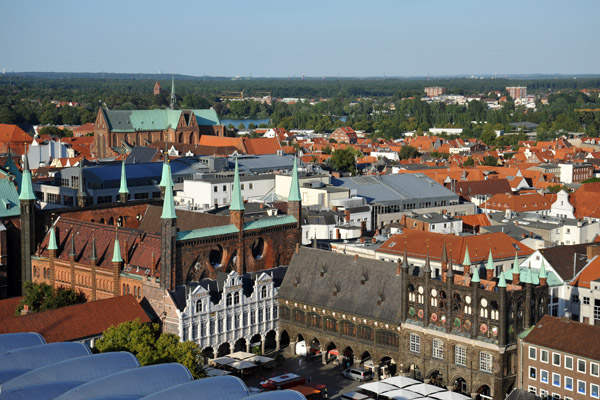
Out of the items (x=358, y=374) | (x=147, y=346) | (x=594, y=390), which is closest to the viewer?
(x=594, y=390)

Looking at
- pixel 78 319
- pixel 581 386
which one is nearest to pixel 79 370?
pixel 78 319

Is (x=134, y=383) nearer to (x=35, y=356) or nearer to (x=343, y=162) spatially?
(x=35, y=356)

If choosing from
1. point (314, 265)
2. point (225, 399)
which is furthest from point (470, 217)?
point (225, 399)

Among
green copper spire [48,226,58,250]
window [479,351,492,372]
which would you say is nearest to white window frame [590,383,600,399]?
window [479,351,492,372]

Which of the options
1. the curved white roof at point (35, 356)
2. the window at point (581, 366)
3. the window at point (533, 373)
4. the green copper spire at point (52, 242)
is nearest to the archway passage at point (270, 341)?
the green copper spire at point (52, 242)

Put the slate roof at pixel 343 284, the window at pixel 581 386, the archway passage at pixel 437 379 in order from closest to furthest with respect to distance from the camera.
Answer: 1. the window at pixel 581 386
2. the archway passage at pixel 437 379
3. the slate roof at pixel 343 284

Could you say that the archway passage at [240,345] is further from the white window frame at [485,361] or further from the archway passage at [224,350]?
the white window frame at [485,361]

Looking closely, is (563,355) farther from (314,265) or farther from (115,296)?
(115,296)
